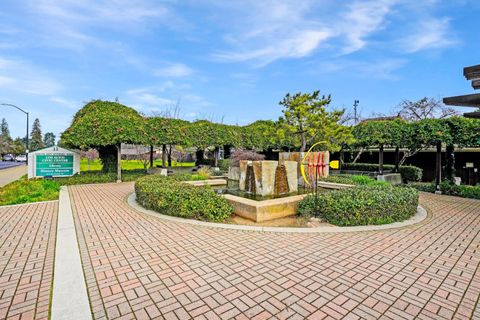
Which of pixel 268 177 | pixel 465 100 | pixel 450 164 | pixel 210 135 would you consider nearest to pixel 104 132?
pixel 210 135

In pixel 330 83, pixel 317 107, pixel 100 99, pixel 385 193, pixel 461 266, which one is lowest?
pixel 461 266

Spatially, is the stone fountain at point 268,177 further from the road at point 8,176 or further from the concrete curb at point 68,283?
the road at point 8,176

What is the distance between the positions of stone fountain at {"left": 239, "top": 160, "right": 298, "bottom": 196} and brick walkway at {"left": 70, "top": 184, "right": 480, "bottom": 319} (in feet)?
11.4

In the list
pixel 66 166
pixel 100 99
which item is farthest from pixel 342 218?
pixel 100 99

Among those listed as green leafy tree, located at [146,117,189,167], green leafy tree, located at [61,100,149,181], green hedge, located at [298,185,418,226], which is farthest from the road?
green hedge, located at [298,185,418,226]

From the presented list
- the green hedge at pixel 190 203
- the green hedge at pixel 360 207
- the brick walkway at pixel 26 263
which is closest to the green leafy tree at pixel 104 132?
the brick walkway at pixel 26 263

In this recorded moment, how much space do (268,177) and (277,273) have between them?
17.2ft

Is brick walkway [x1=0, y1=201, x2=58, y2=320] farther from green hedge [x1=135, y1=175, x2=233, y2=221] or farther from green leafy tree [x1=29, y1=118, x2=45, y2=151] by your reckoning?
green leafy tree [x1=29, y1=118, x2=45, y2=151]

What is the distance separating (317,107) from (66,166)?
13871 mm

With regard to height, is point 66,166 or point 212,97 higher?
point 212,97

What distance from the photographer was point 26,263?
3.64 meters

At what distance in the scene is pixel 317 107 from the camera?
13164 mm

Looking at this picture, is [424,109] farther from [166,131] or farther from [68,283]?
[68,283]

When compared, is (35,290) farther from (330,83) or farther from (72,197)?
(330,83)
